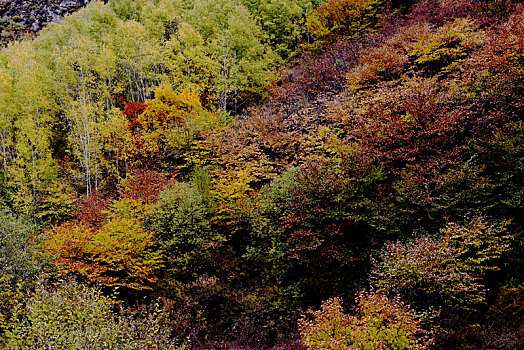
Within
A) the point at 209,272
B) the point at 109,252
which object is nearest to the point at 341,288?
the point at 209,272

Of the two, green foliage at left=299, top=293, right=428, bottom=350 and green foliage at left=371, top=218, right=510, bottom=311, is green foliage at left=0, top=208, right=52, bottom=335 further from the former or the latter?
green foliage at left=371, top=218, right=510, bottom=311

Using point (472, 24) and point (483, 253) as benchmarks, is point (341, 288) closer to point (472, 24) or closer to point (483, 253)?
point (483, 253)

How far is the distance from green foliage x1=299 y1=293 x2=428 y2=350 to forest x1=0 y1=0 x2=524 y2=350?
6 centimetres

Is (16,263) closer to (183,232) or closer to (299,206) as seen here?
(183,232)

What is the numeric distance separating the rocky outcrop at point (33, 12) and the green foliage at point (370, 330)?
71326mm

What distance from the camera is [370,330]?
636 cm

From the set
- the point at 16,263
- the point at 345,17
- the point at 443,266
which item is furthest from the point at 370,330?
the point at 345,17

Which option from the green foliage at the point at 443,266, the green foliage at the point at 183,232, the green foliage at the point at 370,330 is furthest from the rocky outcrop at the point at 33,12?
the green foliage at the point at 370,330

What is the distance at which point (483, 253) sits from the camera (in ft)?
27.4

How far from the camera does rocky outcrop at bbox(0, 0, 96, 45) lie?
2276 inches

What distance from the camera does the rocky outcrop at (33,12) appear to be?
57812 millimetres

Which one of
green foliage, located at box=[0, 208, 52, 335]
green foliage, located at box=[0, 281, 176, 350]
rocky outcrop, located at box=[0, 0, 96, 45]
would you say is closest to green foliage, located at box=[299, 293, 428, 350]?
green foliage, located at box=[0, 281, 176, 350]

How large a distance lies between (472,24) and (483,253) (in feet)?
42.1

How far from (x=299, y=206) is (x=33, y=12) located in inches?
2863
